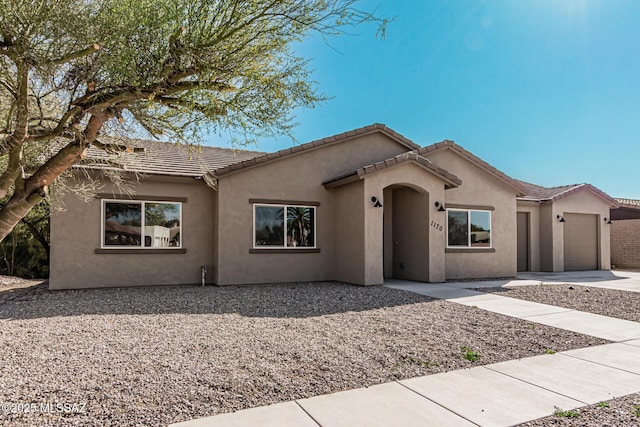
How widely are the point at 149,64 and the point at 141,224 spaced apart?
8332 millimetres

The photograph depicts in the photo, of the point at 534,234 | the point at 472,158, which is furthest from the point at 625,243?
the point at 472,158

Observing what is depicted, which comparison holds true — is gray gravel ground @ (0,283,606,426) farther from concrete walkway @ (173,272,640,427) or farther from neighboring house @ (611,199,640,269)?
neighboring house @ (611,199,640,269)

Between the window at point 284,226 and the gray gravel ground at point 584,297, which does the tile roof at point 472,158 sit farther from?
the window at point 284,226

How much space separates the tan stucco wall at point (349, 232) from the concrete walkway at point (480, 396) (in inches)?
276

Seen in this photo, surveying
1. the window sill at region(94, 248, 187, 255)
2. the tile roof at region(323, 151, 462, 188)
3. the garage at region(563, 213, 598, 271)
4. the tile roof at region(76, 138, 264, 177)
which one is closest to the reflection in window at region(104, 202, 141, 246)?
the window sill at region(94, 248, 187, 255)

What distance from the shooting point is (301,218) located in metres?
13.4

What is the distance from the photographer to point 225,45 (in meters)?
5.07

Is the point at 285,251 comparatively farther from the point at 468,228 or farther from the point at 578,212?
the point at 578,212

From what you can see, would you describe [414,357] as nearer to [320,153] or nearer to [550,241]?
[320,153]

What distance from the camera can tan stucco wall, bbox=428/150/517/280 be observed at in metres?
14.3

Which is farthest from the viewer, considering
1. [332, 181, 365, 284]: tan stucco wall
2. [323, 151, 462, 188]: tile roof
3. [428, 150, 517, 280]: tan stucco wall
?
[428, 150, 517, 280]: tan stucco wall

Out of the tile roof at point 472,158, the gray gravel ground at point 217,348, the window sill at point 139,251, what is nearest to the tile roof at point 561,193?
the tile roof at point 472,158

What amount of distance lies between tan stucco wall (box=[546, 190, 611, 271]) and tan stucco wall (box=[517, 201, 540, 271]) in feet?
1.66

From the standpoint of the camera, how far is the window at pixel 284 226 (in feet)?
42.2
